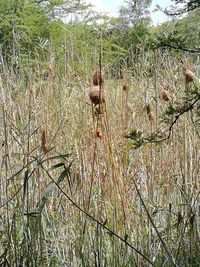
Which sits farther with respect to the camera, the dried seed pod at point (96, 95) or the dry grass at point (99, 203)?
the dry grass at point (99, 203)

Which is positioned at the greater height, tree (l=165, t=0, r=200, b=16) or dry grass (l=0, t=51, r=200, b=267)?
tree (l=165, t=0, r=200, b=16)

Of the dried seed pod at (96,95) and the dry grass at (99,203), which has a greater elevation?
the dried seed pod at (96,95)

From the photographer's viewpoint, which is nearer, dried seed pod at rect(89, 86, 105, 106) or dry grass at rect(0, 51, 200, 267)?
dried seed pod at rect(89, 86, 105, 106)

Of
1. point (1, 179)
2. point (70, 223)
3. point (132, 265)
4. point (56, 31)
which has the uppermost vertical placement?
point (56, 31)

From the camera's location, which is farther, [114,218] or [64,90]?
[64,90]

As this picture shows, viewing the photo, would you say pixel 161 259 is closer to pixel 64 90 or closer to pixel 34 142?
pixel 34 142

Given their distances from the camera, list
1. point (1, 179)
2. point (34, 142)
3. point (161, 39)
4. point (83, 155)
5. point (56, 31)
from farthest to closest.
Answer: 1. point (56, 31)
2. point (34, 142)
3. point (1, 179)
4. point (83, 155)
5. point (161, 39)

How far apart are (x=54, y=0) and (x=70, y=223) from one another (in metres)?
9.91

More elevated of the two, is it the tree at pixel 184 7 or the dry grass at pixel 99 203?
the tree at pixel 184 7

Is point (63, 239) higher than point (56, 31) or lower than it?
lower

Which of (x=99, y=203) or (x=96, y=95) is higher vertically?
(x=96, y=95)

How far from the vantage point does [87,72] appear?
5.89 feet

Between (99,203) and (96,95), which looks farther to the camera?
(99,203)

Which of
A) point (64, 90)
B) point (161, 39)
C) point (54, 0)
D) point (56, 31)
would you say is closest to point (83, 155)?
point (161, 39)
